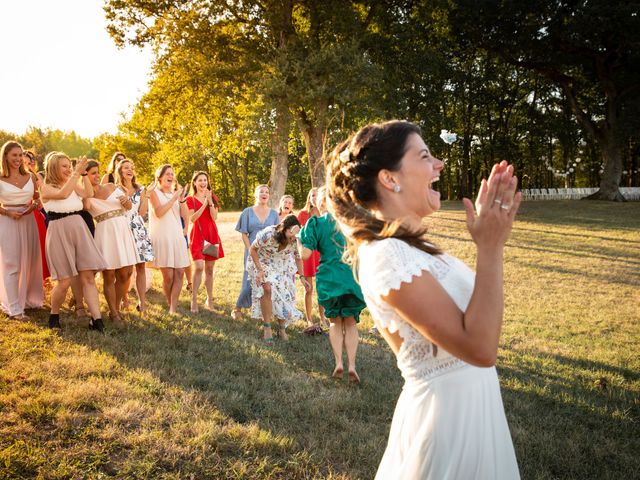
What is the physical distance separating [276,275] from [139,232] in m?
3.03

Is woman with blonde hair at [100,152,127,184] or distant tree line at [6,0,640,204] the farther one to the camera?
distant tree line at [6,0,640,204]

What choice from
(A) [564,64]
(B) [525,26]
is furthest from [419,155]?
(A) [564,64]

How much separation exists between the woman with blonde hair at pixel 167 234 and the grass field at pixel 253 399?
60 centimetres

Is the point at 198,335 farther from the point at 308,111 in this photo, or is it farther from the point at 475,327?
the point at 308,111

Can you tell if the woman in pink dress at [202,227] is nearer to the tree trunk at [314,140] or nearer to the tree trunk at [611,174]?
the tree trunk at [314,140]

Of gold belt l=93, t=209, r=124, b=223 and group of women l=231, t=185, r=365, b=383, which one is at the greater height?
gold belt l=93, t=209, r=124, b=223

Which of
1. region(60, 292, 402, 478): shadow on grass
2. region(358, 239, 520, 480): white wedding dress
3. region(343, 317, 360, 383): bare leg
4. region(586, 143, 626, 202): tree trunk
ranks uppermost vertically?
region(586, 143, 626, 202): tree trunk

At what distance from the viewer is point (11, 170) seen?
726 cm

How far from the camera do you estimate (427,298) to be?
1.38 m

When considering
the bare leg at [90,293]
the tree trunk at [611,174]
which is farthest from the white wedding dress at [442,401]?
the tree trunk at [611,174]

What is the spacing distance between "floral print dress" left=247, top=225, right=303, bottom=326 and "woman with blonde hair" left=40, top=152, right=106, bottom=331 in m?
2.25

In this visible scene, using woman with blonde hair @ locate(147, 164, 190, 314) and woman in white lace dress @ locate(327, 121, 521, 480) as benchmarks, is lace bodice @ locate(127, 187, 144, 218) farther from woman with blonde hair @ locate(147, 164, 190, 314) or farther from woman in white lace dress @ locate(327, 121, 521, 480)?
woman in white lace dress @ locate(327, 121, 521, 480)

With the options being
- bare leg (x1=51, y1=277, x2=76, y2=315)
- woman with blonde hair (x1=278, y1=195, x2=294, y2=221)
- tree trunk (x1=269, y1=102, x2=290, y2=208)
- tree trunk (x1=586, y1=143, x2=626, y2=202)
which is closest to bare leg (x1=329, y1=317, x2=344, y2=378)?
woman with blonde hair (x1=278, y1=195, x2=294, y2=221)

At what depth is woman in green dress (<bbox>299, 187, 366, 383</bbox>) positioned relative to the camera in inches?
210
